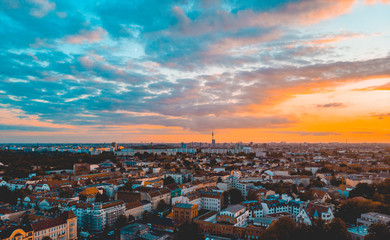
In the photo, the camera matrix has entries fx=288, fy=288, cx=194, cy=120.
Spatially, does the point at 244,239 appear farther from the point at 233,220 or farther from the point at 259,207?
the point at 259,207

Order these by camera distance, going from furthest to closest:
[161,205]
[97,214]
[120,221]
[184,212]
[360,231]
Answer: [161,205], [184,212], [120,221], [97,214], [360,231]

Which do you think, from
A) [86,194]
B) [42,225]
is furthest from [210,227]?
[86,194]

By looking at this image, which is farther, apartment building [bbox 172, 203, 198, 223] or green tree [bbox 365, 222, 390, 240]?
apartment building [bbox 172, 203, 198, 223]

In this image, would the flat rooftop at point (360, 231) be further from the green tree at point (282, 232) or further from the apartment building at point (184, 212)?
the apartment building at point (184, 212)

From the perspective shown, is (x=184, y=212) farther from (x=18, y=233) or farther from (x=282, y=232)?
(x=18, y=233)

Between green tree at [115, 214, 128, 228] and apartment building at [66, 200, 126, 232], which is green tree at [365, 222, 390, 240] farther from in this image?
apartment building at [66, 200, 126, 232]

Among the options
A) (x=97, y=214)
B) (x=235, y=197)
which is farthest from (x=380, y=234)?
(x=97, y=214)

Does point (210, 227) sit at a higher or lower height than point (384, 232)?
lower

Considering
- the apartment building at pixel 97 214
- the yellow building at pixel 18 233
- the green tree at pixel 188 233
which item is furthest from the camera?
the apartment building at pixel 97 214

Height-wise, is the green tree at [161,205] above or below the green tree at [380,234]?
below

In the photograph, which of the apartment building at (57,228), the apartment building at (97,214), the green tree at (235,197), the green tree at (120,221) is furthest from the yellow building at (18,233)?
the green tree at (235,197)

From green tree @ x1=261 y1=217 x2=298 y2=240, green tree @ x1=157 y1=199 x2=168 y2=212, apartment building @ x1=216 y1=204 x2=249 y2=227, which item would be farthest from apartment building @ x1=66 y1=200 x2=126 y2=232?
green tree @ x1=261 y1=217 x2=298 y2=240
